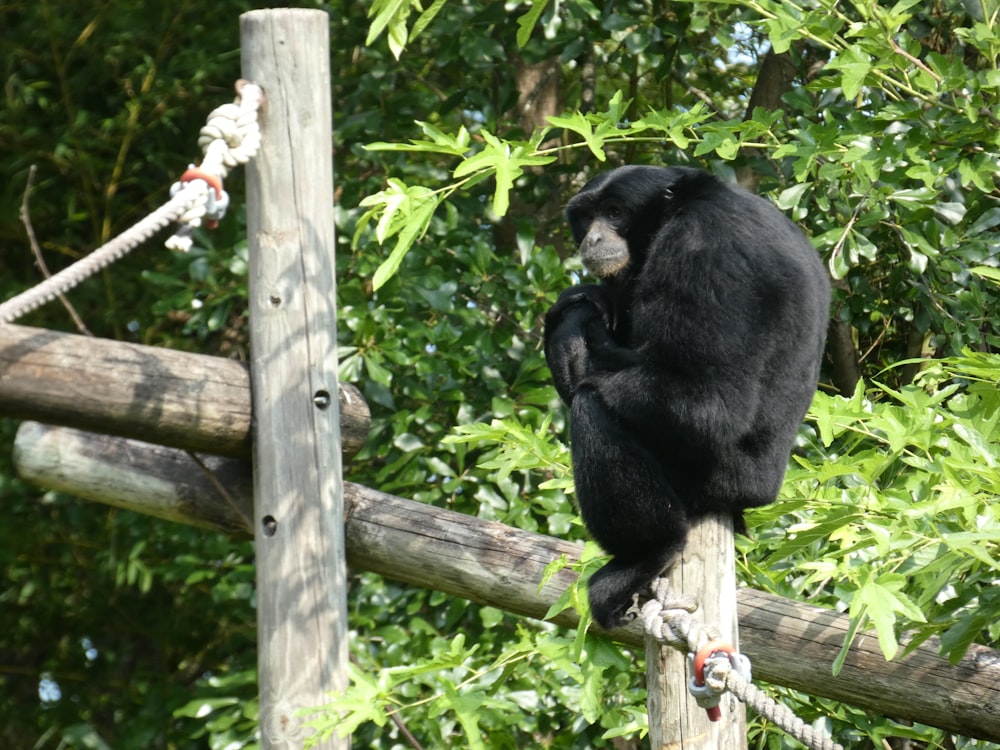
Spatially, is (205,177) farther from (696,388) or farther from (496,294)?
(496,294)

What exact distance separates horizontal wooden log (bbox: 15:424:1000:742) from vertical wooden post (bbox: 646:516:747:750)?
0.28m

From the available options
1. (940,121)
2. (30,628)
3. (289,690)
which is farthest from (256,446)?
(30,628)

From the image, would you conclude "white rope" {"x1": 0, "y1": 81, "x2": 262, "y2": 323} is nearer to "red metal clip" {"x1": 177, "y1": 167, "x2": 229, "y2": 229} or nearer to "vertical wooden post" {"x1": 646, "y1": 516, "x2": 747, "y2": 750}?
"red metal clip" {"x1": 177, "y1": 167, "x2": 229, "y2": 229}

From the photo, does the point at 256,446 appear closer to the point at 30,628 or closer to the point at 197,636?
the point at 197,636

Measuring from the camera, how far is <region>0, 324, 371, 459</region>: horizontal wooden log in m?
3.21

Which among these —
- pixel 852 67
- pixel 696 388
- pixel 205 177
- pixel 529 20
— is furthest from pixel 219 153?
pixel 852 67

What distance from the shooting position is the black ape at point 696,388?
2.84 metres

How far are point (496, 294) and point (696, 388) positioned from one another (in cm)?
201

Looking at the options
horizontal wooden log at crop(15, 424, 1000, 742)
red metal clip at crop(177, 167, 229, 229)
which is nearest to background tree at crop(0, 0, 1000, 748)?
horizontal wooden log at crop(15, 424, 1000, 742)

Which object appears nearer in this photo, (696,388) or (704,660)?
(704,660)

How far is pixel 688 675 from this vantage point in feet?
8.42

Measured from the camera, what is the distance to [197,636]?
6.77m

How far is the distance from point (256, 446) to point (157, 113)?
353cm

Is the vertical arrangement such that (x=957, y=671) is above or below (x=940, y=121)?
below
